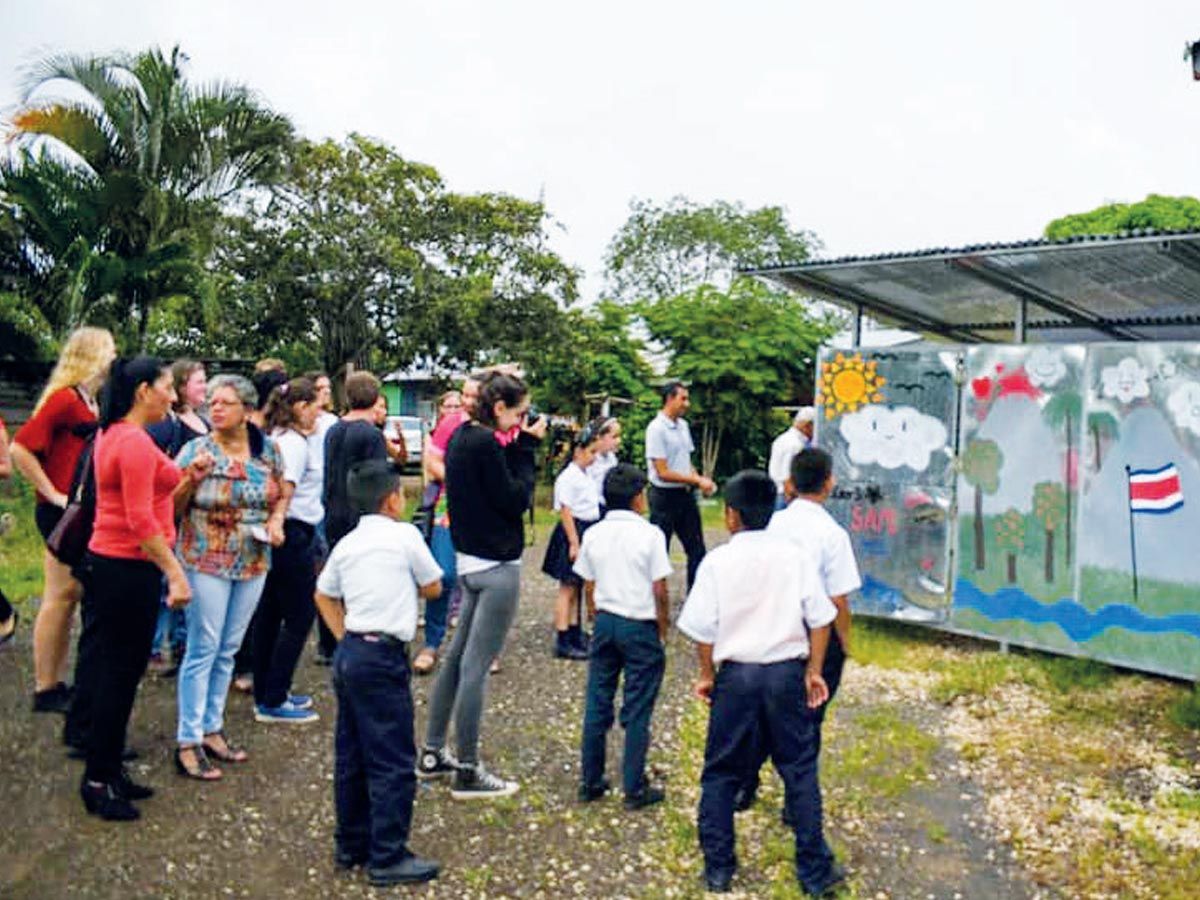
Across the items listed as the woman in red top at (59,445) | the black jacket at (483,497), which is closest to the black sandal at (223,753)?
the woman in red top at (59,445)

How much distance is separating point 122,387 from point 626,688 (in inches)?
93.1

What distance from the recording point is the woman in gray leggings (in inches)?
179

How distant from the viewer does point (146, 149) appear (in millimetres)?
12234

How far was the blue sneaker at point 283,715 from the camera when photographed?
556 centimetres

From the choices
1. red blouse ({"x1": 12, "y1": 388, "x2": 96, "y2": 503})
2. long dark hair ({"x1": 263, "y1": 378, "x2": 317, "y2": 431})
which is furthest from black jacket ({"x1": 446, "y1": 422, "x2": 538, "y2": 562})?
red blouse ({"x1": 12, "y1": 388, "x2": 96, "y2": 503})

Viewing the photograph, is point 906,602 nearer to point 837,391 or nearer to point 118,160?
point 837,391

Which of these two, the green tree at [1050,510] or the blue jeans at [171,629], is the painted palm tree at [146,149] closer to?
the blue jeans at [171,629]

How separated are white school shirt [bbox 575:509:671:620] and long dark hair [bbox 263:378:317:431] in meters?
1.96

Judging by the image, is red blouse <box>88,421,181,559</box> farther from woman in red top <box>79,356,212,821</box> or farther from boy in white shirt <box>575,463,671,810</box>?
boy in white shirt <box>575,463,671,810</box>

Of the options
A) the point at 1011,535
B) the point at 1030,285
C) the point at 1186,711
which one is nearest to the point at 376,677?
the point at 1186,711

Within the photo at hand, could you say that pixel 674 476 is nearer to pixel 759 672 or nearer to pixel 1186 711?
pixel 1186 711

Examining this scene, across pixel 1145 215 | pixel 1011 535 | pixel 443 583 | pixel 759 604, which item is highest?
pixel 1145 215

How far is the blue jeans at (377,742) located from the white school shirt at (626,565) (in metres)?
0.99

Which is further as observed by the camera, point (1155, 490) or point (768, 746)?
point (1155, 490)
